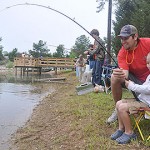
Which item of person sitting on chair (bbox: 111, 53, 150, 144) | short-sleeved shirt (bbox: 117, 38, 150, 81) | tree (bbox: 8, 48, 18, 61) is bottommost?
tree (bbox: 8, 48, 18, 61)

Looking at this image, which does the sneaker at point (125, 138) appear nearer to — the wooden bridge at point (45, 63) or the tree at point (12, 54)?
the wooden bridge at point (45, 63)

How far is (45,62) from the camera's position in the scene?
36281 millimetres

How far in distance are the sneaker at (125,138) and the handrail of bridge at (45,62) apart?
30.5 m

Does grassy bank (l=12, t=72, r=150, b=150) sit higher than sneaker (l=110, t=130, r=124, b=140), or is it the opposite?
sneaker (l=110, t=130, r=124, b=140)

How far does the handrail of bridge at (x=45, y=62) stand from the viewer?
35694mm

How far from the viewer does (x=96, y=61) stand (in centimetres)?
1066

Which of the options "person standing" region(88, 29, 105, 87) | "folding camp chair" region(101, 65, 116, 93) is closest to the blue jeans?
"person standing" region(88, 29, 105, 87)

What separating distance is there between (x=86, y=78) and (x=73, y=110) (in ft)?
15.2

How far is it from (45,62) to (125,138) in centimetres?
3166

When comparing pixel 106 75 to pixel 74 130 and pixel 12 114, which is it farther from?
pixel 74 130

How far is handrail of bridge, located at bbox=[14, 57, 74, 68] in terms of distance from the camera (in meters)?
35.7

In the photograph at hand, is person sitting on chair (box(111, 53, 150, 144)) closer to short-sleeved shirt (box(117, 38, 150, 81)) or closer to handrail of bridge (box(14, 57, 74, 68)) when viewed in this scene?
short-sleeved shirt (box(117, 38, 150, 81))

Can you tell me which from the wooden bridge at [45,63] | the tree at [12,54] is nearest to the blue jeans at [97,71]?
the wooden bridge at [45,63]

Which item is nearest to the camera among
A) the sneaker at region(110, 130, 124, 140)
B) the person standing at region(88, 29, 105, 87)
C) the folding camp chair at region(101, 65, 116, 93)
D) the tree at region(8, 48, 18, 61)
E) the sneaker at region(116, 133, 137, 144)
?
the sneaker at region(116, 133, 137, 144)
